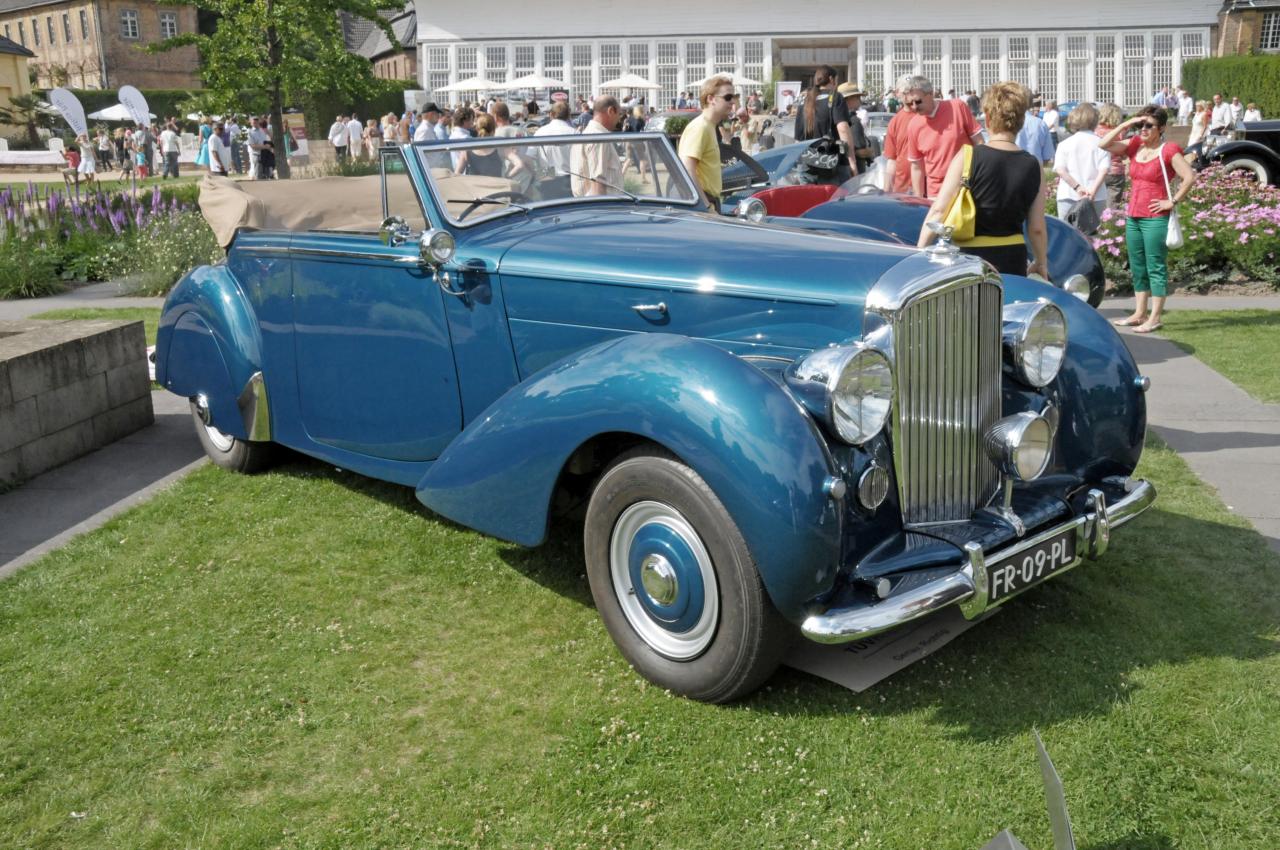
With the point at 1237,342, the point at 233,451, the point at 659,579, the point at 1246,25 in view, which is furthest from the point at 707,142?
the point at 1246,25

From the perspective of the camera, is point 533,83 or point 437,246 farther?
point 533,83

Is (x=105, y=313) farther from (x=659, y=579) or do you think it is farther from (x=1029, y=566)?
(x=1029, y=566)

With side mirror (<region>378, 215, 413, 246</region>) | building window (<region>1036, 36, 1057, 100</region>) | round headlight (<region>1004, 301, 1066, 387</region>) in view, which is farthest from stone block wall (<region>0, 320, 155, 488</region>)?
building window (<region>1036, 36, 1057, 100</region>)

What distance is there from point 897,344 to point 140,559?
328cm

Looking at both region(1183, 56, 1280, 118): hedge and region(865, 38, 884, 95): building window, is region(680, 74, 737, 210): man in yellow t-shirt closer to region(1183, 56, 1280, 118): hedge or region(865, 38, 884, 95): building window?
region(1183, 56, 1280, 118): hedge

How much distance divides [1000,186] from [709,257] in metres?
2.24

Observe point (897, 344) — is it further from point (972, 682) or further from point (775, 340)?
point (972, 682)

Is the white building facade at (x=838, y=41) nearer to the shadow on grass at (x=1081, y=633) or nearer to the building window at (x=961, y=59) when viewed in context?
the building window at (x=961, y=59)

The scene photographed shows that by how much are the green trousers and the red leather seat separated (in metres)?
2.41

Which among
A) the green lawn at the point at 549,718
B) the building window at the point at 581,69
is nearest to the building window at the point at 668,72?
the building window at the point at 581,69

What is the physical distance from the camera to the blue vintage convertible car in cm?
331

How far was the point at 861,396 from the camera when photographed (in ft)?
11.0

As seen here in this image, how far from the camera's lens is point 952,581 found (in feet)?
10.6

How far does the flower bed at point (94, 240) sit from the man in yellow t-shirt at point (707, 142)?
6024 mm
